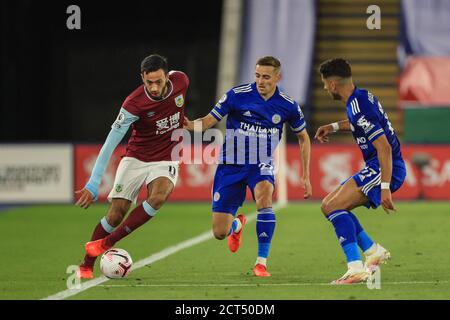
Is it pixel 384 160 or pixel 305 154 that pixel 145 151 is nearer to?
pixel 305 154

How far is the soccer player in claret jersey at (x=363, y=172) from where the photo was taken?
9273 mm

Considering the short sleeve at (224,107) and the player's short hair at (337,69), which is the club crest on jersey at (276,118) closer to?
the short sleeve at (224,107)

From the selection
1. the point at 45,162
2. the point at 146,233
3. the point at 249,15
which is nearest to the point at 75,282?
the point at 146,233

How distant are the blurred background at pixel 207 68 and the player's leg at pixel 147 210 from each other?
999cm

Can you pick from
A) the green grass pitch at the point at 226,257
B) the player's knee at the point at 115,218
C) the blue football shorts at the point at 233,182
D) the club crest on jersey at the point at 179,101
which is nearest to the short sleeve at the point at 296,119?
the blue football shorts at the point at 233,182

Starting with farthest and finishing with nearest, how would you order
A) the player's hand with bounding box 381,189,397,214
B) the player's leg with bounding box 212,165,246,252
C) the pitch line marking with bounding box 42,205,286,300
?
1. the player's leg with bounding box 212,165,246,252
2. the player's hand with bounding box 381,189,397,214
3. the pitch line marking with bounding box 42,205,286,300

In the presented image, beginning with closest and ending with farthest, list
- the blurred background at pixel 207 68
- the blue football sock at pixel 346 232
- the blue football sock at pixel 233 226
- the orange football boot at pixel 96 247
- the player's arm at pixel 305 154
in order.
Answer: the blue football sock at pixel 346 232, the orange football boot at pixel 96 247, the player's arm at pixel 305 154, the blue football sock at pixel 233 226, the blurred background at pixel 207 68

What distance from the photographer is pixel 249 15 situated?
76.1 ft

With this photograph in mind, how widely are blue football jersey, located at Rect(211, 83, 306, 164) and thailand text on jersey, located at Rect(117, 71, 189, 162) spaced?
1.17 feet

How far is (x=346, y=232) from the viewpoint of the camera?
376 inches

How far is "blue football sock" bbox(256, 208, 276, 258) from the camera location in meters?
10.3

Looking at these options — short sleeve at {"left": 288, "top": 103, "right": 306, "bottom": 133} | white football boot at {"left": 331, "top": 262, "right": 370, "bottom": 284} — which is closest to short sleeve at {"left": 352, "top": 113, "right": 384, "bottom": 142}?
white football boot at {"left": 331, "top": 262, "right": 370, "bottom": 284}

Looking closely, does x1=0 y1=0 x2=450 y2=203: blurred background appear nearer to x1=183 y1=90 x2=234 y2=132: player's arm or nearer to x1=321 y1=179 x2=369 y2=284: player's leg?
x1=183 y1=90 x2=234 y2=132: player's arm

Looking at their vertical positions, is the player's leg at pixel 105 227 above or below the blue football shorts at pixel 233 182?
below
